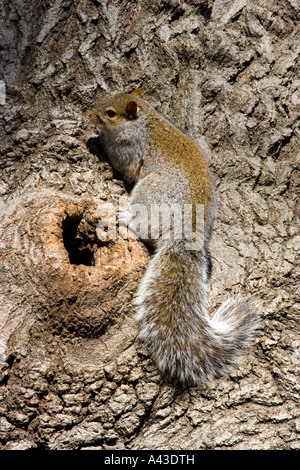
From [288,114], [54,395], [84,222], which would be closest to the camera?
[54,395]

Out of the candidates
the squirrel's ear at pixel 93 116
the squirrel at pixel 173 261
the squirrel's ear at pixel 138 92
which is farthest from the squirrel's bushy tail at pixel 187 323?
the squirrel's ear at pixel 138 92

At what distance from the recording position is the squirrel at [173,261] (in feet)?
5.87

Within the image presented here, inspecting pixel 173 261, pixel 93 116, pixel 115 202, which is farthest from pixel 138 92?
pixel 173 261

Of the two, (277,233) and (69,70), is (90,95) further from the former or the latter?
(277,233)

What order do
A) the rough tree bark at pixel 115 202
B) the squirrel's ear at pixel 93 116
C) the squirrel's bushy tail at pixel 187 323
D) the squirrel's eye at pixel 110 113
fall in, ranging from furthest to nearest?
the squirrel's eye at pixel 110 113 < the squirrel's ear at pixel 93 116 < the squirrel's bushy tail at pixel 187 323 < the rough tree bark at pixel 115 202

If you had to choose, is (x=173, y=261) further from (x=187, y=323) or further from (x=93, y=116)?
(x=93, y=116)

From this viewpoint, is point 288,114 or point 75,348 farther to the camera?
point 288,114

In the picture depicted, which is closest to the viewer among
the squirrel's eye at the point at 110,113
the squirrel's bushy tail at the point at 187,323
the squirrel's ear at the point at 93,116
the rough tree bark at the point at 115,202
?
the rough tree bark at the point at 115,202

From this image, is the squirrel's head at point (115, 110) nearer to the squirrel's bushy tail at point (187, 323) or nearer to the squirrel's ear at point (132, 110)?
the squirrel's ear at point (132, 110)

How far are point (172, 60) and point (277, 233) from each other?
1.16 metres

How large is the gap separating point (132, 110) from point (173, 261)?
3.38 ft

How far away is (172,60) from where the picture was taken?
2.26m

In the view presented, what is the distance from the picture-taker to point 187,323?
1864mm
